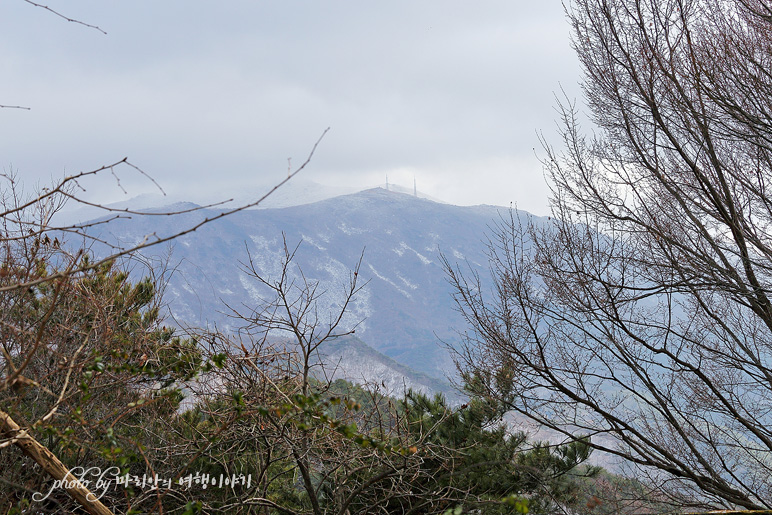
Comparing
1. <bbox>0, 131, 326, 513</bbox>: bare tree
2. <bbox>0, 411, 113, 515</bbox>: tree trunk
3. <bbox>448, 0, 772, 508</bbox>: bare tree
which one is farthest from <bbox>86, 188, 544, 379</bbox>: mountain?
<bbox>0, 411, 113, 515</bbox>: tree trunk

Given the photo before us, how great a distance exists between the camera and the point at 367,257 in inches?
7008

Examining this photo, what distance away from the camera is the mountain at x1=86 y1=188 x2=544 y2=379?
500 feet

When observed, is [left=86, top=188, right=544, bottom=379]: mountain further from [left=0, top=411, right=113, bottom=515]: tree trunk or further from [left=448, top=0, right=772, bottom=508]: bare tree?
[left=0, top=411, right=113, bottom=515]: tree trunk

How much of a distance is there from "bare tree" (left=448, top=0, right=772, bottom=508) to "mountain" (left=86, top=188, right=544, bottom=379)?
131 metres

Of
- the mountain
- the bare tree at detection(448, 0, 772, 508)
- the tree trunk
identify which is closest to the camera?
the tree trunk

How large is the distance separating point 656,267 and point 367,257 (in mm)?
172789

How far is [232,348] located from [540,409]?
4.24 m

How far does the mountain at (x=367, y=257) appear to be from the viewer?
500 feet

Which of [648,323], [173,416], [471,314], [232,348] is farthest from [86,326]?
[648,323]

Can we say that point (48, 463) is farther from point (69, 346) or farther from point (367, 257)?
point (367, 257)

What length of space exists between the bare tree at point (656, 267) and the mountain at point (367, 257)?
429 feet

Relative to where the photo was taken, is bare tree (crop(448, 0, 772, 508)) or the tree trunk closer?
the tree trunk

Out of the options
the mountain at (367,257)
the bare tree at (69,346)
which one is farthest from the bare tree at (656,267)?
the mountain at (367,257)

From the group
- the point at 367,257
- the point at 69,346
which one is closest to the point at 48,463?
the point at 69,346
